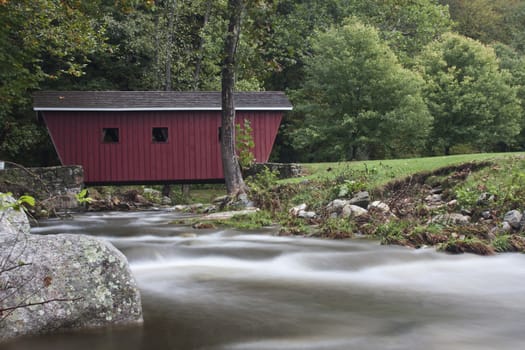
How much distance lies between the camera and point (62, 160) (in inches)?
765

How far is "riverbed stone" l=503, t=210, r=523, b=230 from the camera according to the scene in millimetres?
8306

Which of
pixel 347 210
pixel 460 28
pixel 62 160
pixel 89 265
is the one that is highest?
pixel 460 28

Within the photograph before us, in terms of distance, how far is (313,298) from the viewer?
5406mm

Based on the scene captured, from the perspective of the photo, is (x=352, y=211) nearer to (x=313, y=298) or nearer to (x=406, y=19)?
(x=313, y=298)

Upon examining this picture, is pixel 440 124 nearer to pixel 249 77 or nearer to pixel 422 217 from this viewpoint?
pixel 249 77

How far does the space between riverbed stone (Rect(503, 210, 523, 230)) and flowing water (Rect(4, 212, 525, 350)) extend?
45.7 inches

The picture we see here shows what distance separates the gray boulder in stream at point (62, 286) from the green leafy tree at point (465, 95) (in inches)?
966

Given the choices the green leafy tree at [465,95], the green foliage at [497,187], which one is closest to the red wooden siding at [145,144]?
the green foliage at [497,187]

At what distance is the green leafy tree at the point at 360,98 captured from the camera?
952 inches

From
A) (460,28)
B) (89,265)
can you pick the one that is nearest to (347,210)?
(89,265)

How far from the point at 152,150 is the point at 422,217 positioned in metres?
12.1

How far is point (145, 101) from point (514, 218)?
13.9 m

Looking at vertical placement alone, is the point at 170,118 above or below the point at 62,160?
above

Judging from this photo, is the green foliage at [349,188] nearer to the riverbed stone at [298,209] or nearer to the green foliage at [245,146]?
the riverbed stone at [298,209]
